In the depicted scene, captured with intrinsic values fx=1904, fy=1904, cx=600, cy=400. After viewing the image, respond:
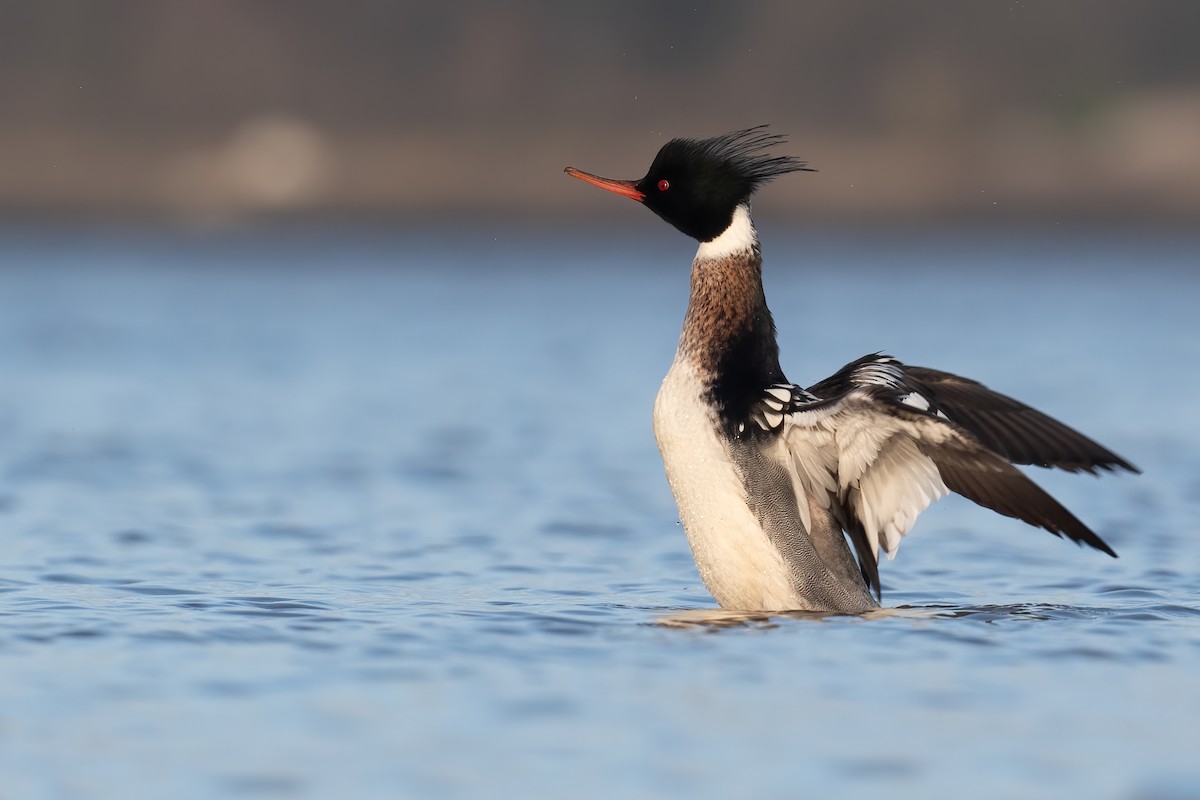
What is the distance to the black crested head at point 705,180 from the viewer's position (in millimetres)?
7977

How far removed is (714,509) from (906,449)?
767 millimetres

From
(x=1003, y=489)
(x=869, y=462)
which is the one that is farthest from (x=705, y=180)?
(x=1003, y=489)

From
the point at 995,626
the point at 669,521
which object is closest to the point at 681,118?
the point at 669,521

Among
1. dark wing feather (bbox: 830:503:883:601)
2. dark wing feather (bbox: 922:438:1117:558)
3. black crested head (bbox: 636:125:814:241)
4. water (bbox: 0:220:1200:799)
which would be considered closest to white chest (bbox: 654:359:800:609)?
water (bbox: 0:220:1200:799)

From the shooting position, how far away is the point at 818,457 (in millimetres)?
7223

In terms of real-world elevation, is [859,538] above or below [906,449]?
below

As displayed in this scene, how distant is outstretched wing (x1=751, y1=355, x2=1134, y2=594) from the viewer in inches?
269

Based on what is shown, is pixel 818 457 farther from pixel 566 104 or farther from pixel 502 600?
pixel 566 104

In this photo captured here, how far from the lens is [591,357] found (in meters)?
19.8

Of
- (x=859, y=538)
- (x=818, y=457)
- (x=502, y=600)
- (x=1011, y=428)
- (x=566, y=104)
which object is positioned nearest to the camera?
(x=1011, y=428)

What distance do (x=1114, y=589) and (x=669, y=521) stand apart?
3.02 m

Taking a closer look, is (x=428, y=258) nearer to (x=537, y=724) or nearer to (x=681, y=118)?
(x=681, y=118)

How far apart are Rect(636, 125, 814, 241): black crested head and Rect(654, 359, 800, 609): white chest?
2.83 feet

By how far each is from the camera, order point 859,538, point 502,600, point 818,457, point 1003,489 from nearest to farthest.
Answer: point 1003,489
point 818,457
point 859,538
point 502,600
